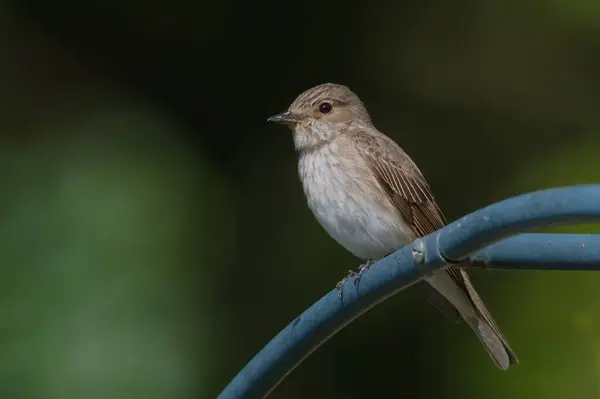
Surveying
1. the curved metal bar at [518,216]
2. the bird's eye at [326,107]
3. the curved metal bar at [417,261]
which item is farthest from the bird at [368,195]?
the curved metal bar at [518,216]

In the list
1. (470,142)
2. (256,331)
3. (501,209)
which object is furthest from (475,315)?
(501,209)

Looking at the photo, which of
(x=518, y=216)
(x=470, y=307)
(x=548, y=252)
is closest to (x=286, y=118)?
(x=470, y=307)

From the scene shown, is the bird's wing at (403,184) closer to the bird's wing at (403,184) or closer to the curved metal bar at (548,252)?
the bird's wing at (403,184)

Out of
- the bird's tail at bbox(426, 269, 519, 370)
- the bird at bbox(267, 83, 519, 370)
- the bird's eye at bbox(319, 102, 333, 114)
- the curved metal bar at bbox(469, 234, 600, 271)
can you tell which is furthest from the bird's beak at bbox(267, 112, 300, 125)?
the curved metal bar at bbox(469, 234, 600, 271)

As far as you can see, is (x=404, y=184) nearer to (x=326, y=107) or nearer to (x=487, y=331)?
(x=326, y=107)

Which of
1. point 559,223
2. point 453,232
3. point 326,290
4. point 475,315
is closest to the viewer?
point 559,223

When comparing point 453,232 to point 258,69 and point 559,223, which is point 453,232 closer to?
point 559,223

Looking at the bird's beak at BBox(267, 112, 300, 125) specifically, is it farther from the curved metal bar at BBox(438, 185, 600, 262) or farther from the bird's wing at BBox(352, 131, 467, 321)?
the curved metal bar at BBox(438, 185, 600, 262)
